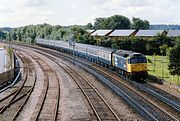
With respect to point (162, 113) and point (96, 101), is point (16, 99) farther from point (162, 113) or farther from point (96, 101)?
point (162, 113)

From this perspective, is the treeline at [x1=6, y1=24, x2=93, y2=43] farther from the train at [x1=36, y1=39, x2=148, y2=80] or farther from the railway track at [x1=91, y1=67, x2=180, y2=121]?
the railway track at [x1=91, y1=67, x2=180, y2=121]

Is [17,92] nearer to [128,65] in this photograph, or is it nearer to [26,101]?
[26,101]

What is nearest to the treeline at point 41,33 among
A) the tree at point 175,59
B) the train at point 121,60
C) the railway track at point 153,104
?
the train at point 121,60

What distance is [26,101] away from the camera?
29.1m

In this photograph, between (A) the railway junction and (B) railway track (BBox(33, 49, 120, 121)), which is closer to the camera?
(B) railway track (BBox(33, 49, 120, 121))

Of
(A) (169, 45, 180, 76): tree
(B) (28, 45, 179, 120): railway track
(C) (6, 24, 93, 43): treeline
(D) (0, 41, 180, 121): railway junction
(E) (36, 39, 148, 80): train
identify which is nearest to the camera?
(B) (28, 45, 179, 120): railway track

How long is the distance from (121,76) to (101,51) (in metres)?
12.6

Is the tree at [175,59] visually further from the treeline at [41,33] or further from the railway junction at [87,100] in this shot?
the treeline at [41,33]

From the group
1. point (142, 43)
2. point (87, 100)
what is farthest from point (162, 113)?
point (142, 43)

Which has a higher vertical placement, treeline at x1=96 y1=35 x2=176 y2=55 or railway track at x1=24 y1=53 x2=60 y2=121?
treeline at x1=96 y1=35 x2=176 y2=55

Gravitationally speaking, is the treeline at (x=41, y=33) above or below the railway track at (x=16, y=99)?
above

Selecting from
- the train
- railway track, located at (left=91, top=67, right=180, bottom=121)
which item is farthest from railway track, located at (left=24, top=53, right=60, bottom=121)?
the train

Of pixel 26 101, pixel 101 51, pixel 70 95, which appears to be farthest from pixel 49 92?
pixel 101 51

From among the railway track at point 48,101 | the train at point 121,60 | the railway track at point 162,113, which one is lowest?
the railway track at point 48,101
